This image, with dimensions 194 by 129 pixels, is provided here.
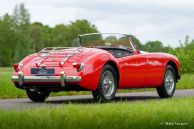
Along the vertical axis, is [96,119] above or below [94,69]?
below

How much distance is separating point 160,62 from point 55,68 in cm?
295

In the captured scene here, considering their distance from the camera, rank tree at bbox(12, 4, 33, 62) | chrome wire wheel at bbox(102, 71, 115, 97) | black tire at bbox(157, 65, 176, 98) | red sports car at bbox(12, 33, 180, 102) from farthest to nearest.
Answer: tree at bbox(12, 4, 33, 62), black tire at bbox(157, 65, 176, 98), chrome wire wheel at bbox(102, 71, 115, 97), red sports car at bbox(12, 33, 180, 102)

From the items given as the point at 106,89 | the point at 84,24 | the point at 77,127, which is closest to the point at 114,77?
the point at 106,89

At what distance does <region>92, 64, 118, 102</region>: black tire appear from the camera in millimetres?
10867

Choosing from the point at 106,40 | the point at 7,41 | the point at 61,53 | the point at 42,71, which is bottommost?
the point at 7,41

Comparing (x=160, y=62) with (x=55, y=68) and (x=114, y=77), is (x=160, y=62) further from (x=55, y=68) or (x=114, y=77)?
(x=55, y=68)

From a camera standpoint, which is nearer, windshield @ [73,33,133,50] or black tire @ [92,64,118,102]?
black tire @ [92,64,118,102]

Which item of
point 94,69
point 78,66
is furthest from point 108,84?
point 78,66

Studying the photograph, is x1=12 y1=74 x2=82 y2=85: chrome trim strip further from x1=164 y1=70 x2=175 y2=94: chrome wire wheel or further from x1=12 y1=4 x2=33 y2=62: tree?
x1=12 y1=4 x2=33 y2=62: tree

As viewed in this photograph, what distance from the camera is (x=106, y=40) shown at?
42.0ft

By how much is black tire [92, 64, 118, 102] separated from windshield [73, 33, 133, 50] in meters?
1.40

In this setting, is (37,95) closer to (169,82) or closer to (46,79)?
(46,79)

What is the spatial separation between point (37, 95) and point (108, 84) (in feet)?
5.01

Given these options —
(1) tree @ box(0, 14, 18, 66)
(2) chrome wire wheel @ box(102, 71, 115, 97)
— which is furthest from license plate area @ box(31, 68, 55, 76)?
(1) tree @ box(0, 14, 18, 66)
